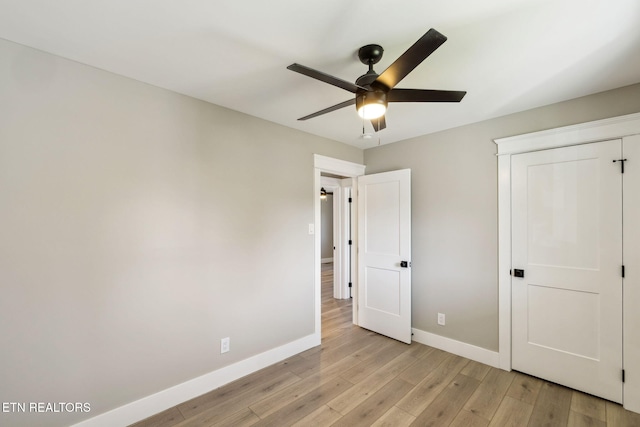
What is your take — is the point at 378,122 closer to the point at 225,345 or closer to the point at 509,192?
the point at 509,192

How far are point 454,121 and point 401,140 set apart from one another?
0.73 metres

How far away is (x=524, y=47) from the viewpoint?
164cm

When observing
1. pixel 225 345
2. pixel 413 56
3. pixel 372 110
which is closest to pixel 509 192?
pixel 372 110

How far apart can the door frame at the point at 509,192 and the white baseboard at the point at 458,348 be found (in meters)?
0.08

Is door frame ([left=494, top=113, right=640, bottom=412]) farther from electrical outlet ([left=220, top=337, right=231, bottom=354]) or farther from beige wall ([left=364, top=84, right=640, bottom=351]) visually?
electrical outlet ([left=220, top=337, right=231, bottom=354])

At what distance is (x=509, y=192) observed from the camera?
262 cm

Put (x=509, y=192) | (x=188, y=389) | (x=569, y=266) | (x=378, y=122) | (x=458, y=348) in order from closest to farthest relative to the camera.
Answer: (x=378, y=122) < (x=188, y=389) < (x=569, y=266) < (x=509, y=192) < (x=458, y=348)

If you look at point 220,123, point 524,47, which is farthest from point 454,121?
point 220,123

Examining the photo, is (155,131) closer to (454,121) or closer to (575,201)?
(454,121)

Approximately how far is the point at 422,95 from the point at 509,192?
67.5 inches

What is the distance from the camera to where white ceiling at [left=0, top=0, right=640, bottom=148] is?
1.34 meters

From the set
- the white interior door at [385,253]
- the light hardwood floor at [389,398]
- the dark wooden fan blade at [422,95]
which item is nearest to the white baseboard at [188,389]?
the light hardwood floor at [389,398]

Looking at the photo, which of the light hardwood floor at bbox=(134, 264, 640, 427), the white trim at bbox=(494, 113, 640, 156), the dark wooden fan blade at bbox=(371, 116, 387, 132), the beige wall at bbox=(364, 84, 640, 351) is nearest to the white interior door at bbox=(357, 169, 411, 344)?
the beige wall at bbox=(364, 84, 640, 351)

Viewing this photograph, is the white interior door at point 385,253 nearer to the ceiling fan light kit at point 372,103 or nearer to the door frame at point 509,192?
the door frame at point 509,192
